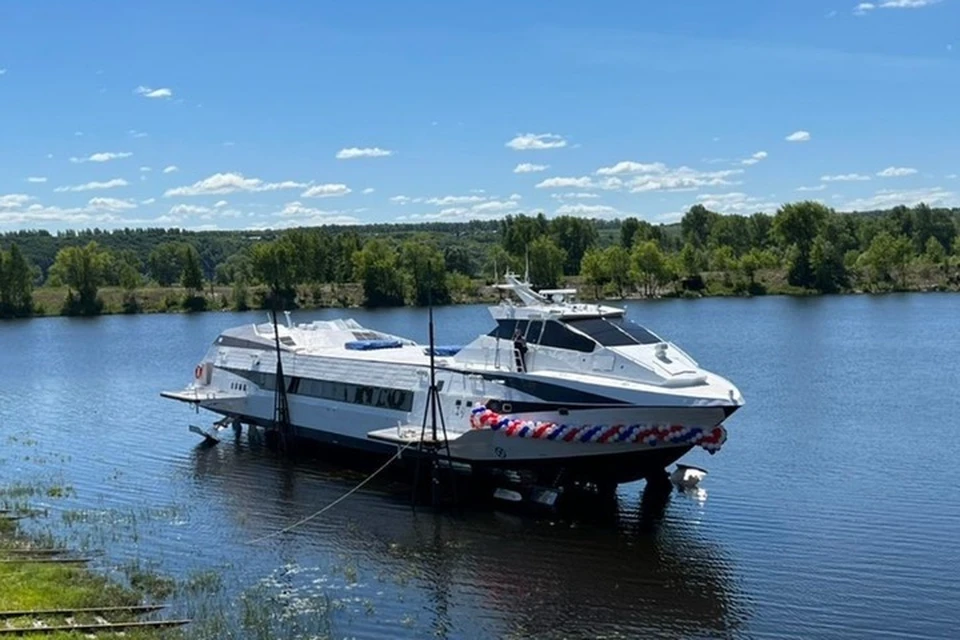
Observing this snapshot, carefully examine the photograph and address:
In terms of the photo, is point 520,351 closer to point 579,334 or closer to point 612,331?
point 579,334

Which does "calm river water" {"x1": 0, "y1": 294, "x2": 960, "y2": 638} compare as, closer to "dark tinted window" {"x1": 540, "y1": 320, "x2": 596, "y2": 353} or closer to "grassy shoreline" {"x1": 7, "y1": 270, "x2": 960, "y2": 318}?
"dark tinted window" {"x1": 540, "y1": 320, "x2": 596, "y2": 353}

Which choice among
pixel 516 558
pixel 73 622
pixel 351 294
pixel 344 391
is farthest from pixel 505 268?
pixel 73 622

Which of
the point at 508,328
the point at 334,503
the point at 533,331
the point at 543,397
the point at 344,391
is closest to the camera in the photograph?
the point at 543,397

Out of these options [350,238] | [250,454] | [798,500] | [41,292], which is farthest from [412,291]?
[798,500]

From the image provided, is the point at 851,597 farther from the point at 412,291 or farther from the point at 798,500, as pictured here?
the point at 412,291

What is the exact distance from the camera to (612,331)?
100ft

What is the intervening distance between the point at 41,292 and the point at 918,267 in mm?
131102

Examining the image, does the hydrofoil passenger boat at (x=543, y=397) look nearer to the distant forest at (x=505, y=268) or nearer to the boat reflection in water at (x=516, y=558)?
the boat reflection in water at (x=516, y=558)

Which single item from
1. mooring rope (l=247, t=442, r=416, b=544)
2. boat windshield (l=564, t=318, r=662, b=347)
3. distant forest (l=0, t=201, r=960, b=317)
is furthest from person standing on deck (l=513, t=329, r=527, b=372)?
distant forest (l=0, t=201, r=960, b=317)

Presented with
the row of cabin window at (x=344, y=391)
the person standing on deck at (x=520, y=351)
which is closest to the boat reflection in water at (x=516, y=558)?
the row of cabin window at (x=344, y=391)

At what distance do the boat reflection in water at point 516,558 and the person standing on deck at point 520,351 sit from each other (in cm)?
444

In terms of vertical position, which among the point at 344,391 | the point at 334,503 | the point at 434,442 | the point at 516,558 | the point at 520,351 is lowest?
the point at 334,503

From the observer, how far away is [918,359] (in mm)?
58031

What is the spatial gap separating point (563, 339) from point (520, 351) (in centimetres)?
140
